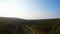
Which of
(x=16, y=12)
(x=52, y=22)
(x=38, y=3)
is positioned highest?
(x=38, y=3)

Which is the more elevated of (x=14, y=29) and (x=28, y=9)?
(x=28, y=9)

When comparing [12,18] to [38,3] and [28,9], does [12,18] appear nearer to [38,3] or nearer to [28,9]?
[28,9]

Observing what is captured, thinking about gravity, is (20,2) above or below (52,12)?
above

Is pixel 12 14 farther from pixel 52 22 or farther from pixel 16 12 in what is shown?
pixel 52 22

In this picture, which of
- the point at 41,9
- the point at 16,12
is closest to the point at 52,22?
the point at 41,9

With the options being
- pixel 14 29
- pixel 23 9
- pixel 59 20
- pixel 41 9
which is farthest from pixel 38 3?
pixel 14 29

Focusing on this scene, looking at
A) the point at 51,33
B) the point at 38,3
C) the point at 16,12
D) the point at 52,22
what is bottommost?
the point at 51,33
